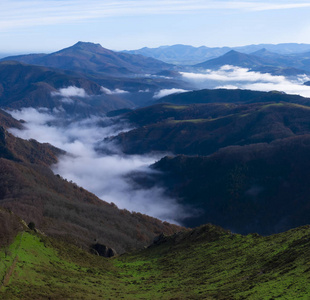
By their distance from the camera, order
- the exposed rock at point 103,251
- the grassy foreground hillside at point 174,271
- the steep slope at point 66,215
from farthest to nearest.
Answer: the steep slope at point 66,215, the exposed rock at point 103,251, the grassy foreground hillside at point 174,271

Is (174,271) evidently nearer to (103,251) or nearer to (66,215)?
(103,251)

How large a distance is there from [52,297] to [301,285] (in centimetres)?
2701

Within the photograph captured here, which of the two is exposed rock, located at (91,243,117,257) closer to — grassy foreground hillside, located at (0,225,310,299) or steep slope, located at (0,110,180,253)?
steep slope, located at (0,110,180,253)

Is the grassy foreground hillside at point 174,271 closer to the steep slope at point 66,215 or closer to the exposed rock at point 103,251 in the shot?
the exposed rock at point 103,251

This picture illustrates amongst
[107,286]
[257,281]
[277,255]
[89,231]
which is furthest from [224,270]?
[89,231]

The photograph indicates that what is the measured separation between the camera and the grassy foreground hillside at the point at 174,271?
150 ft

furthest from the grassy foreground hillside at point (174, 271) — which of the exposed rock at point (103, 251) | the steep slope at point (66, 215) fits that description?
the steep slope at point (66, 215)

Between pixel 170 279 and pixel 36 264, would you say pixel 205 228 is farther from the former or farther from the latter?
pixel 36 264

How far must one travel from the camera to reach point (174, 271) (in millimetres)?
68125

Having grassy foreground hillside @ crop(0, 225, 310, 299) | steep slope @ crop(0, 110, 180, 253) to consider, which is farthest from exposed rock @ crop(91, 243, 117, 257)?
grassy foreground hillside @ crop(0, 225, 310, 299)

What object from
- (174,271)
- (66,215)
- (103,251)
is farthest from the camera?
(66,215)

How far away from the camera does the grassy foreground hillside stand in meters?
45.7

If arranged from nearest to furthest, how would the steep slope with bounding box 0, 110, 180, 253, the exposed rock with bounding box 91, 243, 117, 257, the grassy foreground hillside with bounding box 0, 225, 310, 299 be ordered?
the grassy foreground hillside with bounding box 0, 225, 310, 299 → the exposed rock with bounding box 91, 243, 117, 257 → the steep slope with bounding box 0, 110, 180, 253

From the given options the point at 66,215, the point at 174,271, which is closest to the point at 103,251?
the point at 174,271
